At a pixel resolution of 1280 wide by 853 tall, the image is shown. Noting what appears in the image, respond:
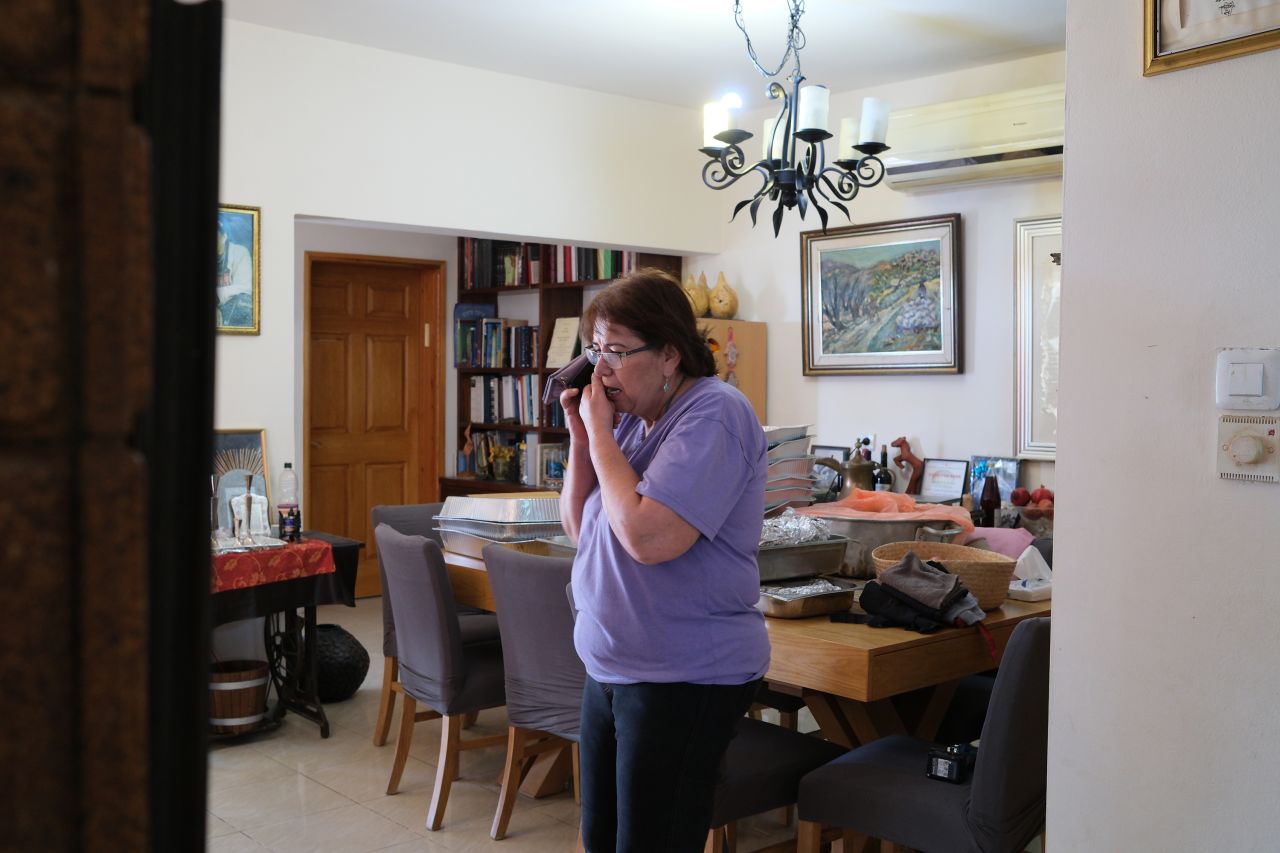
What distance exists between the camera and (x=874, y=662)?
2.30 metres

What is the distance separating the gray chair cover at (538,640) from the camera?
294 centimetres

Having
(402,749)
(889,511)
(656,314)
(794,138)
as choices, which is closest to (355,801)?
(402,749)

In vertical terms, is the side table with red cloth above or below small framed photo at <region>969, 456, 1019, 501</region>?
below

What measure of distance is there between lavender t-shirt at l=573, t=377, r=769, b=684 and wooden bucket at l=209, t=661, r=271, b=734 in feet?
9.25

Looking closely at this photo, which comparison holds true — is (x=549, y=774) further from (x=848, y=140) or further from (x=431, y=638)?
(x=848, y=140)

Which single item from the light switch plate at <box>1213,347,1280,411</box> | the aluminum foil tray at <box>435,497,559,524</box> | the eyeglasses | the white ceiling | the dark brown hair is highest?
the white ceiling

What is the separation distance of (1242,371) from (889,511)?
1.49m

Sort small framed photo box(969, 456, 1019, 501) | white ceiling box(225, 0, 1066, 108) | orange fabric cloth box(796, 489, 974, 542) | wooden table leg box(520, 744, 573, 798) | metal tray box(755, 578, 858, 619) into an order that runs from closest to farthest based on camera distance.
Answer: metal tray box(755, 578, 858, 619) < orange fabric cloth box(796, 489, 974, 542) < wooden table leg box(520, 744, 573, 798) < white ceiling box(225, 0, 1066, 108) < small framed photo box(969, 456, 1019, 501)

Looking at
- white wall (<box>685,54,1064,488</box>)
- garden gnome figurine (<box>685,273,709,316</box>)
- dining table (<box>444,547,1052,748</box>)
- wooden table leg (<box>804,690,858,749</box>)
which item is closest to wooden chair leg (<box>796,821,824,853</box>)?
dining table (<box>444,547,1052,748</box>)

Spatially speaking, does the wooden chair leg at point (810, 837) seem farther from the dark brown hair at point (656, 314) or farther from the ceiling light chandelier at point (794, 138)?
the ceiling light chandelier at point (794, 138)

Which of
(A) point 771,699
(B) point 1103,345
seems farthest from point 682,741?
(A) point 771,699

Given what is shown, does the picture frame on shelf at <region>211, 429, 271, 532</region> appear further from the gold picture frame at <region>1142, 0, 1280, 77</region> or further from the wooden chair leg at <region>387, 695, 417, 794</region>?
the gold picture frame at <region>1142, 0, 1280, 77</region>

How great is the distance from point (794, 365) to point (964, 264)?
1.07 meters

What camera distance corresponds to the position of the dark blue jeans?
1.84 m
